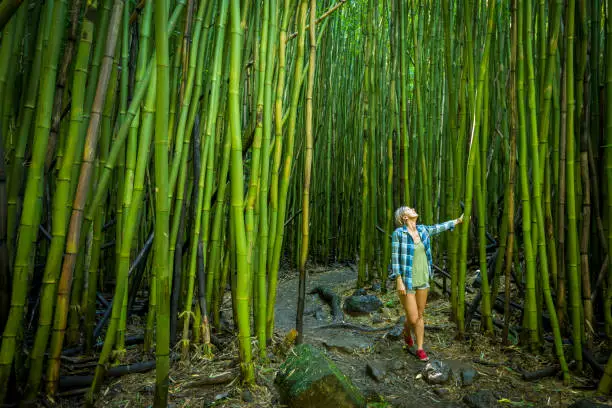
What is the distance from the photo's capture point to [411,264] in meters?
1.96

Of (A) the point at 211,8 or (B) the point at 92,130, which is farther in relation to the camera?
(A) the point at 211,8

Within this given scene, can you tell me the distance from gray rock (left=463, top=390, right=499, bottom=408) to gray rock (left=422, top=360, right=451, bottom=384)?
5.7 inches

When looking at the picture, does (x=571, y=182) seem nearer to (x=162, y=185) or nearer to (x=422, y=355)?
(x=422, y=355)

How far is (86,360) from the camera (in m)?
1.49

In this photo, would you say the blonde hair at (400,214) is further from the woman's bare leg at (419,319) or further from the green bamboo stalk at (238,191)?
the green bamboo stalk at (238,191)

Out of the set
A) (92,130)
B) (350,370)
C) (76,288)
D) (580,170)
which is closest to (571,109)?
(580,170)

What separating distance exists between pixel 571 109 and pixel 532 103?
15 centimetres

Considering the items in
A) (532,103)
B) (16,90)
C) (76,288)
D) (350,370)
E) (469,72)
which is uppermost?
(469,72)

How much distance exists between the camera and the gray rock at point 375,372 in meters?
1.69

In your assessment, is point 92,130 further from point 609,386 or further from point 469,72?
point 609,386

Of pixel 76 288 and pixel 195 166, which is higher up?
pixel 195 166

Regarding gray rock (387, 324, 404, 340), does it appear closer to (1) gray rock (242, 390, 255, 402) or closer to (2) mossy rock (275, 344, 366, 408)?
(2) mossy rock (275, 344, 366, 408)

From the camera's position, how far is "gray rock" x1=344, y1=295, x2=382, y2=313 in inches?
101

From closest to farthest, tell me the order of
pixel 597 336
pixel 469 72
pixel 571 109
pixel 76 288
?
pixel 76 288, pixel 571 109, pixel 597 336, pixel 469 72
